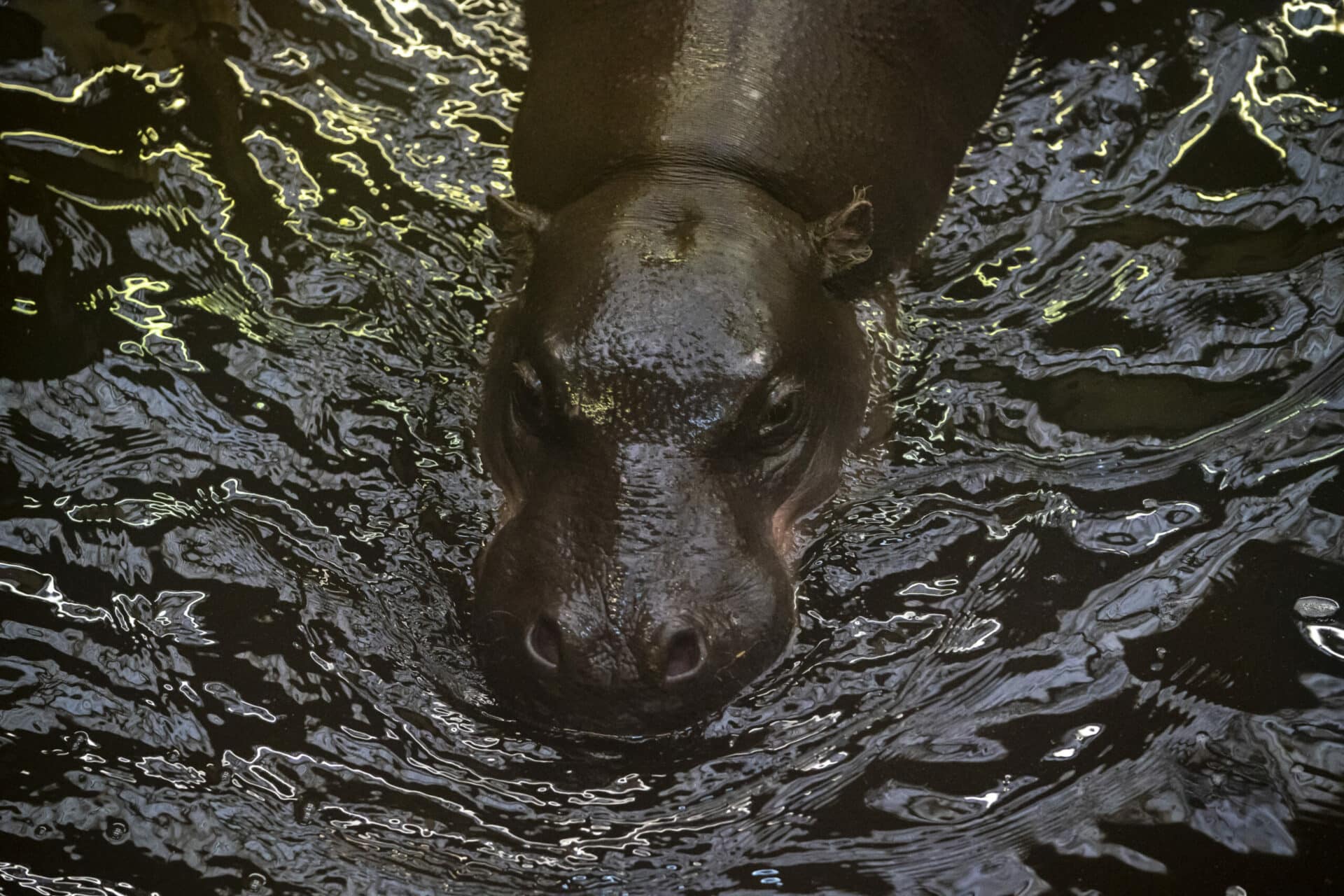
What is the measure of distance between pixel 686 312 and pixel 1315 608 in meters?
2.16

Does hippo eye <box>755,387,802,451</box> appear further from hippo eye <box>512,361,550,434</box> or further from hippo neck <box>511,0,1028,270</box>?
hippo neck <box>511,0,1028,270</box>

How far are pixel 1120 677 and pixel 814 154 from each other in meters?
2.11

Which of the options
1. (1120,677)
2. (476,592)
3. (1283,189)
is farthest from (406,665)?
(1283,189)

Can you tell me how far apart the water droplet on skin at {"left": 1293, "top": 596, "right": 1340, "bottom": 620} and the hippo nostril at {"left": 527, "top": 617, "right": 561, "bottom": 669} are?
7.64 ft

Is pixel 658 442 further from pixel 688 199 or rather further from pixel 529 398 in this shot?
pixel 688 199

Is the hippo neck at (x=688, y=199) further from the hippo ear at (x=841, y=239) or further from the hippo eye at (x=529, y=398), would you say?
the hippo eye at (x=529, y=398)

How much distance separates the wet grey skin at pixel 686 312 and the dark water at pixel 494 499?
22cm

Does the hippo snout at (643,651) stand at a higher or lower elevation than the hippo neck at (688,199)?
lower

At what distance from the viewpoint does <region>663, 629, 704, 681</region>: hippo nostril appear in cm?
384

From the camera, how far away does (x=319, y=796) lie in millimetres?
3920

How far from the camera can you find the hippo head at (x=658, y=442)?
12.7 feet

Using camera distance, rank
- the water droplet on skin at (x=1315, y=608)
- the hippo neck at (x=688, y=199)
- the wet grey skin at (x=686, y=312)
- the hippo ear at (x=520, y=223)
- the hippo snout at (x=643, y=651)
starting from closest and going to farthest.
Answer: the hippo snout at (x=643, y=651) < the wet grey skin at (x=686, y=312) < the water droplet on skin at (x=1315, y=608) < the hippo neck at (x=688, y=199) < the hippo ear at (x=520, y=223)

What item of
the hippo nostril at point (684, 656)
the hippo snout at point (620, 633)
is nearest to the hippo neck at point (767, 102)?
the hippo snout at point (620, 633)

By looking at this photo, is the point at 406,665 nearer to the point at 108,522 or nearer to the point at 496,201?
the point at 108,522
